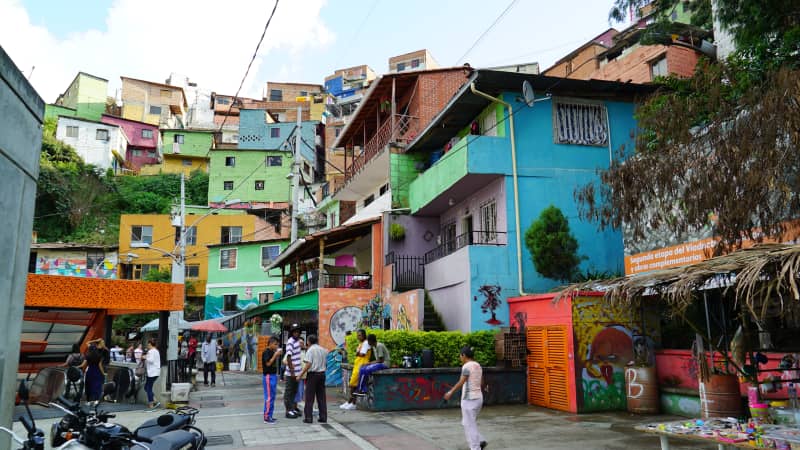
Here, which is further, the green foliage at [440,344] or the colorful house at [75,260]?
the colorful house at [75,260]

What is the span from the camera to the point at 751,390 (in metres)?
8.13

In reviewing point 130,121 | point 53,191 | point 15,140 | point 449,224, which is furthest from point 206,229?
point 15,140

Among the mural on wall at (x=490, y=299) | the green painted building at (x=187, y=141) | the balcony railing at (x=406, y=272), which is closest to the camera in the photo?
the mural on wall at (x=490, y=299)

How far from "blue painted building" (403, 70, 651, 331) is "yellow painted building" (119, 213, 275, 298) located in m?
27.8

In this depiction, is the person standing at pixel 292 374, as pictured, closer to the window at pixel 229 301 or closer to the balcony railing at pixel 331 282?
the balcony railing at pixel 331 282

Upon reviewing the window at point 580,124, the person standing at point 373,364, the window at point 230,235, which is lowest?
the person standing at point 373,364

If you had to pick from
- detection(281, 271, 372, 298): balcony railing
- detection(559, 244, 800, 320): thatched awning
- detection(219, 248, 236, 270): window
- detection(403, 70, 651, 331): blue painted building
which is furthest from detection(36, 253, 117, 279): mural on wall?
detection(559, 244, 800, 320): thatched awning

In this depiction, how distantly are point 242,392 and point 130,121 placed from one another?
163 ft

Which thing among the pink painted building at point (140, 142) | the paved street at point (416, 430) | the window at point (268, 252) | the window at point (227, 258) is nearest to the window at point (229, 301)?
the window at point (227, 258)

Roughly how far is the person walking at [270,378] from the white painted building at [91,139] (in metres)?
46.2

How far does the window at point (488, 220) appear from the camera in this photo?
18125 millimetres

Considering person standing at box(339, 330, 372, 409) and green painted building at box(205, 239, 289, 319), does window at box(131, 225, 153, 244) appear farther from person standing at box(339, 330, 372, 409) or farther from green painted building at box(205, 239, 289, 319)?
person standing at box(339, 330, 372, 409)

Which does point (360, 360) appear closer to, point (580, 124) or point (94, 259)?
point (580, 124)

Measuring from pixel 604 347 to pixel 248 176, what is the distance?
41.1m
